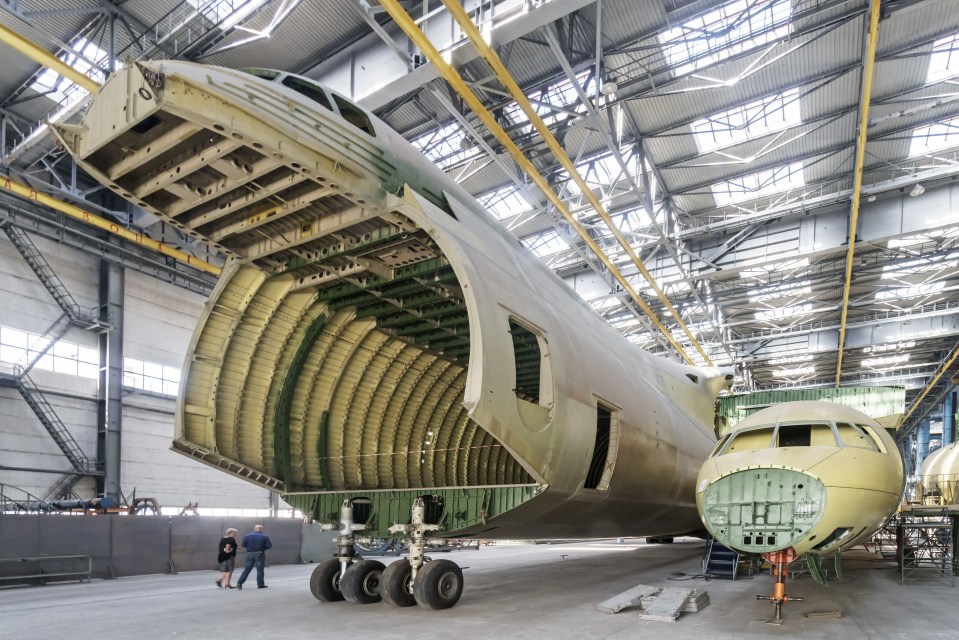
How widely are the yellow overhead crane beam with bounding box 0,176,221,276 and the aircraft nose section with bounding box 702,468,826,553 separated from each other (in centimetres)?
2001

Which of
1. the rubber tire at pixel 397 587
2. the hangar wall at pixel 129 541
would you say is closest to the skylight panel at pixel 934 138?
the rubber tire at pixel 397 587

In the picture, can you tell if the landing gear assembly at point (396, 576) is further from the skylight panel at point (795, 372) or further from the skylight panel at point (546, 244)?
the skylight panel at point (795, 372)

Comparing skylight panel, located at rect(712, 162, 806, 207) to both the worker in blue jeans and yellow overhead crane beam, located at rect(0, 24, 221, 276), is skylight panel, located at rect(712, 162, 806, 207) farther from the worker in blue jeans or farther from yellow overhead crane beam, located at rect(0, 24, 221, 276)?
yellow overhead crane beam, located at rect(0, 24, 221, 276)

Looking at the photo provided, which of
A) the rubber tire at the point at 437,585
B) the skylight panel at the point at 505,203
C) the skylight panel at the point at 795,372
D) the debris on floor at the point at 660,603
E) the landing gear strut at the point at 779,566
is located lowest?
the debris on floor at the point at 660,603

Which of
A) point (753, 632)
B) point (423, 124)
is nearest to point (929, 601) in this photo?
point (753, 632)

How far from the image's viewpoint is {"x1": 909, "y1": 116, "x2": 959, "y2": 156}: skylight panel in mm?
19223

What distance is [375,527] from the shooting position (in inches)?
406

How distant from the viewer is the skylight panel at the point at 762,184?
842 inches

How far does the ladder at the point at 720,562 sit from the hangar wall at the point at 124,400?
19.1 meters

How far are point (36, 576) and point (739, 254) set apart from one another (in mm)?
23070

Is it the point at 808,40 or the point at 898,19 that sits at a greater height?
the point at 898,19

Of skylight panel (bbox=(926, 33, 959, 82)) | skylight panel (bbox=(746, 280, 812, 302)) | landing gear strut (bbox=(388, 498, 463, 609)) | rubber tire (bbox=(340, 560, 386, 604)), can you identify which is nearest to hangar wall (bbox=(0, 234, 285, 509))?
rubber tire (bbox=(340, 560, 386, 604))

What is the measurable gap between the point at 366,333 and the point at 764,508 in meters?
6.49

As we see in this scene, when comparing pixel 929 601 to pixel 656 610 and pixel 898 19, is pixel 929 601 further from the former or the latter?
pixel 898 19
